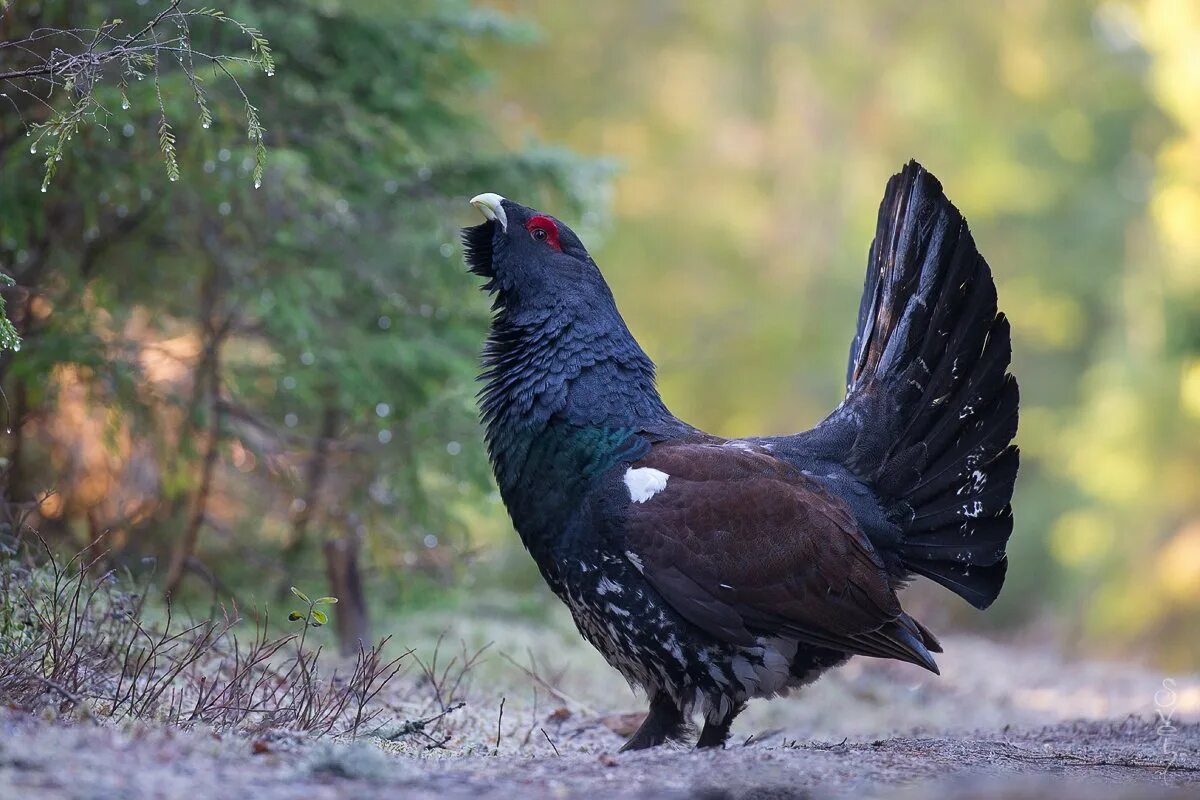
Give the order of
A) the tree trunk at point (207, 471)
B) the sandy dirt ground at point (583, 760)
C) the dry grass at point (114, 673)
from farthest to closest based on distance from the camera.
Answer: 1. the tree trunk at point (207, 471)
2. the dry grass at point (114, 673)
3. the sandy dirt ground at point (583, 760)

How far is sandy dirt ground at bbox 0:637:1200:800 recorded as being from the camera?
3.13 metres

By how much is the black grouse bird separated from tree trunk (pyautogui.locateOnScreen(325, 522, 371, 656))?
2.96m

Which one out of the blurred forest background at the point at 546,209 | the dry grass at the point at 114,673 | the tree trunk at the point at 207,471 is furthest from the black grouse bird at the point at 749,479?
the tree trunk at the point at 207,471

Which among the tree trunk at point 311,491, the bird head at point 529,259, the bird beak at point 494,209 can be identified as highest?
the bird beak at point 494,209

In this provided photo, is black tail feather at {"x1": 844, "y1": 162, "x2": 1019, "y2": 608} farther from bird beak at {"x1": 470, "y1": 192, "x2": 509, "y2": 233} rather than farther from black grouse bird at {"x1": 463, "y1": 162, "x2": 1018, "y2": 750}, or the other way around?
bird beak at {"x1": 470, "y1": 192, "x2": 509, "y2": 233}

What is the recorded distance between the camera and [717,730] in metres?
4.95

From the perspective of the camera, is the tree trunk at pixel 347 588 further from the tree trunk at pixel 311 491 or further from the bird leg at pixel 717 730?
the bird leg at pixel 717 730

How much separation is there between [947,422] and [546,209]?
3.64m

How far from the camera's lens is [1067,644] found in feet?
46.2

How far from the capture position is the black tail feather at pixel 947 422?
5.39 m

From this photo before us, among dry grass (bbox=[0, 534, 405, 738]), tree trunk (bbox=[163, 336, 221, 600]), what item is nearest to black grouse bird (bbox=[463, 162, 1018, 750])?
dry grass (bbox=[0, 534, 405, 738])

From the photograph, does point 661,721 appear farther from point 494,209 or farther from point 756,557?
point 494,209

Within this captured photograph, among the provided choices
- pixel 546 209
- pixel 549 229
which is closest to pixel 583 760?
pixel 549 229

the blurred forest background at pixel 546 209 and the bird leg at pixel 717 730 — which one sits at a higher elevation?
the blurred forest background at pixel 546 209
